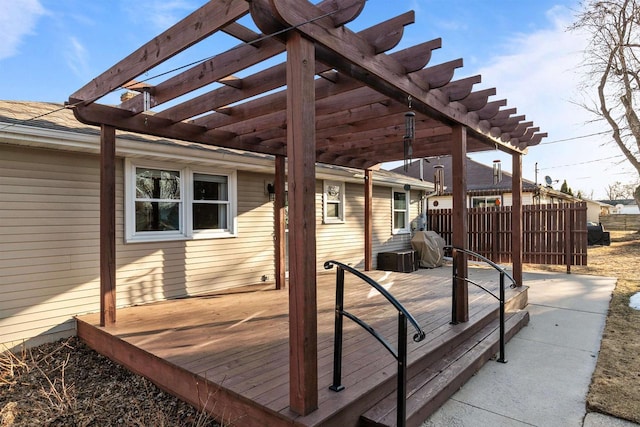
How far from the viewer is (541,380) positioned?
332 centimetres

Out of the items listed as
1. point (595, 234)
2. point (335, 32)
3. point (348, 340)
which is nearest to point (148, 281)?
point (348, 340)

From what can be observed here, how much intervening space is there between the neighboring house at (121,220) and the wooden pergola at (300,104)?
716 millimetres

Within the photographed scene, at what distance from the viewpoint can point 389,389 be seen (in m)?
2.72

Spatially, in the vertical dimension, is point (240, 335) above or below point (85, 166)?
below

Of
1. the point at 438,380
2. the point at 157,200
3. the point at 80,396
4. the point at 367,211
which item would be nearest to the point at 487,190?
the point at 367,211

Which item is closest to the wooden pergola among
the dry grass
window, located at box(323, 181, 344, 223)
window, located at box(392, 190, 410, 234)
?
the dry grass

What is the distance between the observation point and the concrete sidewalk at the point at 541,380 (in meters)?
2.70

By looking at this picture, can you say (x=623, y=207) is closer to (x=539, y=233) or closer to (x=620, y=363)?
(x=539, y=233)

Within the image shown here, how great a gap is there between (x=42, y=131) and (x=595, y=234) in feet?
60.7

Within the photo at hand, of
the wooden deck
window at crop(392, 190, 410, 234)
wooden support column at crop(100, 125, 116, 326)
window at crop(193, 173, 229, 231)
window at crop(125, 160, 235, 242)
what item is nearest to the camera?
the wooden deck

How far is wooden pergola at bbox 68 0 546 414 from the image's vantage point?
6.89 feet

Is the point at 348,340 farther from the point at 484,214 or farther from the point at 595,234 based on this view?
the point at 595,234

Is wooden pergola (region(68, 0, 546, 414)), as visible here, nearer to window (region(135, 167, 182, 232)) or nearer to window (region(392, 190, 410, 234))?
window (region(135, 167, 182, 232))

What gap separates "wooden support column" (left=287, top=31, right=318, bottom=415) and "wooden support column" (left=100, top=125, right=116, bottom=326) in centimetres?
274
